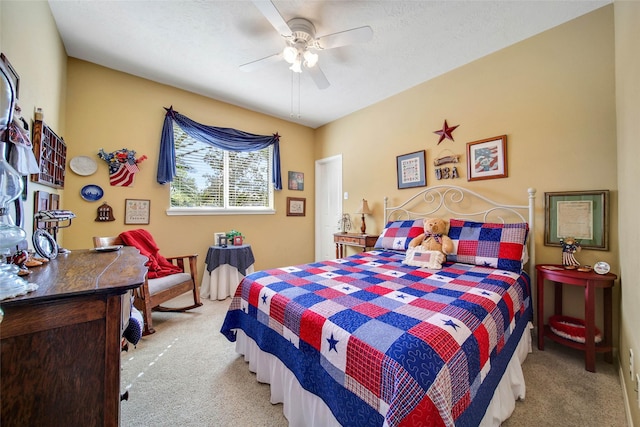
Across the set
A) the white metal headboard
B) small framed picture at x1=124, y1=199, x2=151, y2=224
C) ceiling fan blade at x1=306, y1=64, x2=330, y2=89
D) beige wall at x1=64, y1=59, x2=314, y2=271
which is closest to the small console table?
beige wall at x1=64, y1=59, x2=314, y2=271

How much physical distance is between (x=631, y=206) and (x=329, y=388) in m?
1.92

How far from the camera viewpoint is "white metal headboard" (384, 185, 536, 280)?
227 cm

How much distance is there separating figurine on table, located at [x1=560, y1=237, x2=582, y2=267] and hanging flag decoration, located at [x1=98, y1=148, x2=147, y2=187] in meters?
4.45

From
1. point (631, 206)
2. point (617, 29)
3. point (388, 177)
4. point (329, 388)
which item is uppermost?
point (617, 29)

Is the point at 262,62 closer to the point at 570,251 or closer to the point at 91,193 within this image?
the point at 91,193

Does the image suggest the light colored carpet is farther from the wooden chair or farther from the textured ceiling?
the textured ceiling

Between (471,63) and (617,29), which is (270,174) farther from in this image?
(617,29)

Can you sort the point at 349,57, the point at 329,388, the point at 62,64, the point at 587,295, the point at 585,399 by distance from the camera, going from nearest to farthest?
the point at 329,388 < the point at 585,399 < the point at 587,295 < the point at 62,64 < the point at 349,57

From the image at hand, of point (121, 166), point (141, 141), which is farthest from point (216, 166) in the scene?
point (121, 166)

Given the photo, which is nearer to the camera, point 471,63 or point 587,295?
point 587,295

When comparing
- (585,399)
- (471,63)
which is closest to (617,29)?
(471,63)

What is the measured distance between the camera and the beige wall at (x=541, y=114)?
1.98 metres

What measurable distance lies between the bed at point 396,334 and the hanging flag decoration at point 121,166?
2.27 metres

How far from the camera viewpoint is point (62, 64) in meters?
2.44
